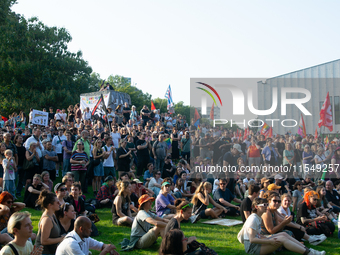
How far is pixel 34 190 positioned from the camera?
31.8ft

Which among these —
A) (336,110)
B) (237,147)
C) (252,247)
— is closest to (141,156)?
(237,147)

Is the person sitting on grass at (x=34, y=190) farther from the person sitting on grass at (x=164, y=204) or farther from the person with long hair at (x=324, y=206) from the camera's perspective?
the person with long hair at (x=324, y=206)

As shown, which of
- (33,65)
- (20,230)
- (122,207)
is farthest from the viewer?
(33,65)

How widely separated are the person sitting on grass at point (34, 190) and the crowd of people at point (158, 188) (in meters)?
0.03

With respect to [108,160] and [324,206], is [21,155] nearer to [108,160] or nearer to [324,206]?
[108,160]

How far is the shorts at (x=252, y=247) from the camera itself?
22.4ft

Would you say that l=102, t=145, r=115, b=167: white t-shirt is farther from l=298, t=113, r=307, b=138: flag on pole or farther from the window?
the window

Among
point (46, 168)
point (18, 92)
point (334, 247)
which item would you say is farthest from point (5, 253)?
point (18, 92)

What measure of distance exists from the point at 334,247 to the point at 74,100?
30.1m

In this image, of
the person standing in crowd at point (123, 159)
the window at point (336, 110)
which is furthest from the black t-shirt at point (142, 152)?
the window at point (336, 110)

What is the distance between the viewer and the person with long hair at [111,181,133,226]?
8.63m

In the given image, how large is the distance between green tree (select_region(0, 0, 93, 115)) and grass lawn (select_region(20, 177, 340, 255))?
25.2 metres

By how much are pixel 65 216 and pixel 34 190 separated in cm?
393

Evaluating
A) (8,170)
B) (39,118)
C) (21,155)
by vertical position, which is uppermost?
(39,118)
